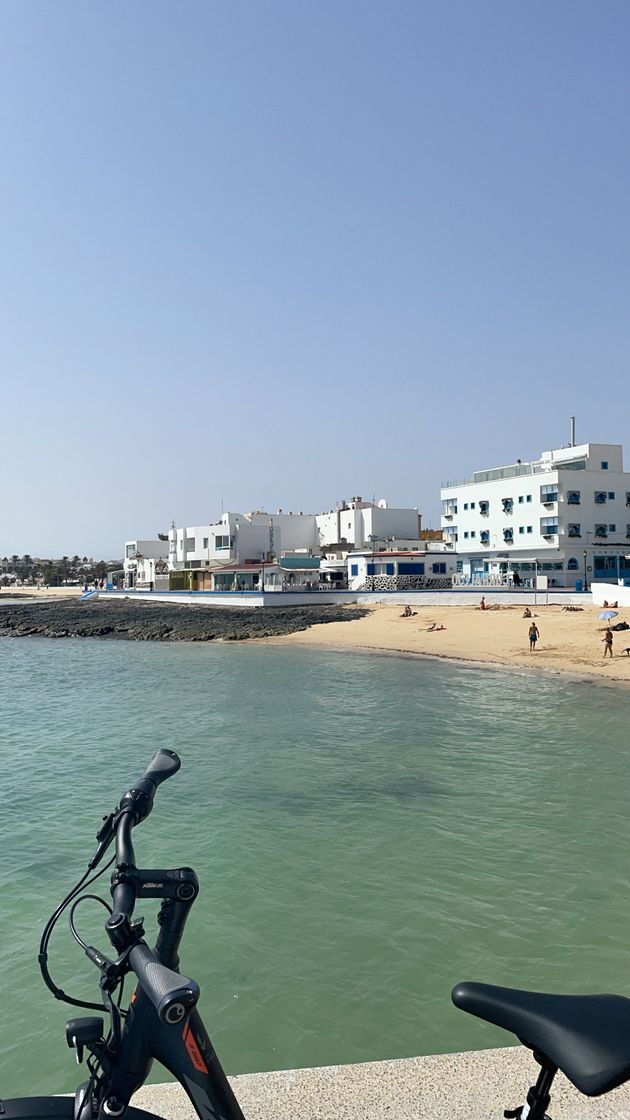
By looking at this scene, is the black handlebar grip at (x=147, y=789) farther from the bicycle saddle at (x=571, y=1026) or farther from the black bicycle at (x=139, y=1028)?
the bicycle saddle at (x=571, y=1026)

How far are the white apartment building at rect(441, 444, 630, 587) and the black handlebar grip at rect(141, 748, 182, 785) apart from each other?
2632 inches

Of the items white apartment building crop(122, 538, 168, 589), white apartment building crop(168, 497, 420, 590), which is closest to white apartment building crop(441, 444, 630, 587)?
white apartment building crop(168, 497, 420, 590)

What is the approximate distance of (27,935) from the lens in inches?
336

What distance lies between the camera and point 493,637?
136ft

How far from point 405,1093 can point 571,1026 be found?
240 centimetres

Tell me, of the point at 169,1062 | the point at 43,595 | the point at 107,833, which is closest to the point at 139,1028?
the point at 169,1062

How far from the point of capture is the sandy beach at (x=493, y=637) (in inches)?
1309

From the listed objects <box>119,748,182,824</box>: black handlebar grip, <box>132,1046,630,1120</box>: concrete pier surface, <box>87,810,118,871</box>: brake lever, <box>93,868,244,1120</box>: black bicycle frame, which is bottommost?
<box>132,1046,630,1120</box>: concrete pier surface

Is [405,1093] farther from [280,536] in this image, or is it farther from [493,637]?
[280,536]

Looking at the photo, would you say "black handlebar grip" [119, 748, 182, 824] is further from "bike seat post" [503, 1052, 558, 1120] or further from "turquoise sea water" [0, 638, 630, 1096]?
"turquoise sea water" [0, 638, 630, 1096]

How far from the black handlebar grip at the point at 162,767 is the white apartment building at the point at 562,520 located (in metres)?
66.9

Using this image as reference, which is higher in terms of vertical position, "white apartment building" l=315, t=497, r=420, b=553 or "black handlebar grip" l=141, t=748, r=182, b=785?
"white apartment building" l=315, t=497, r=420, b=553

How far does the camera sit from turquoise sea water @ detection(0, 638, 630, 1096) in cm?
686

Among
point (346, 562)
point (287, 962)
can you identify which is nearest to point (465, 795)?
point (287, 962)
